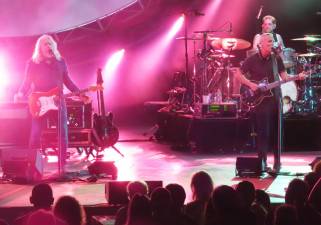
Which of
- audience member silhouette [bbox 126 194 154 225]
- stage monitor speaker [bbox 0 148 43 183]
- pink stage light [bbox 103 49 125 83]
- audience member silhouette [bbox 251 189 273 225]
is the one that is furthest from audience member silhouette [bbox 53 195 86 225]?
pink stage light [bbox 103 49 125 83]

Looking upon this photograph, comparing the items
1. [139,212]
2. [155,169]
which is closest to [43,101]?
[155,169]

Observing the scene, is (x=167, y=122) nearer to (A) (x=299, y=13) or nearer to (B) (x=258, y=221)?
(A) (x=299, y=13)

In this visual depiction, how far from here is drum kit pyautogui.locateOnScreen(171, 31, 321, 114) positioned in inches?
508

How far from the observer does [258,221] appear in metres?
4.38

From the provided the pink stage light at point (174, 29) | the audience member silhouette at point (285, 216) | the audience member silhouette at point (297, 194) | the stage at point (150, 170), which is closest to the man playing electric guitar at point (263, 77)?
the stage at point (150, 170)

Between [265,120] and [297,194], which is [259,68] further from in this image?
[297,194]

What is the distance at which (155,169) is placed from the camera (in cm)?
1001

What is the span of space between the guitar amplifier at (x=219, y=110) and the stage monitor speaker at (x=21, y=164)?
4.65 m

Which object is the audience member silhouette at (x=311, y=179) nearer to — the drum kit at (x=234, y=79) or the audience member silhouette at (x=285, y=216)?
the audience member silhouette at (x=285, y=216)

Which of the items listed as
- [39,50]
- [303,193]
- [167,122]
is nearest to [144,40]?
[167,122]

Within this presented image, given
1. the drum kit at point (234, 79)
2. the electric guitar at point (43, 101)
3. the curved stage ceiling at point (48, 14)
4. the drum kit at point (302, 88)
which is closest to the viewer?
the electric guitar at point (43, 101)

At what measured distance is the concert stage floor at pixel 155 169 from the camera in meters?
7.82

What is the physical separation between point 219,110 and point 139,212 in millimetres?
8427

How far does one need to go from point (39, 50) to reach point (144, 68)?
27.9 ft
